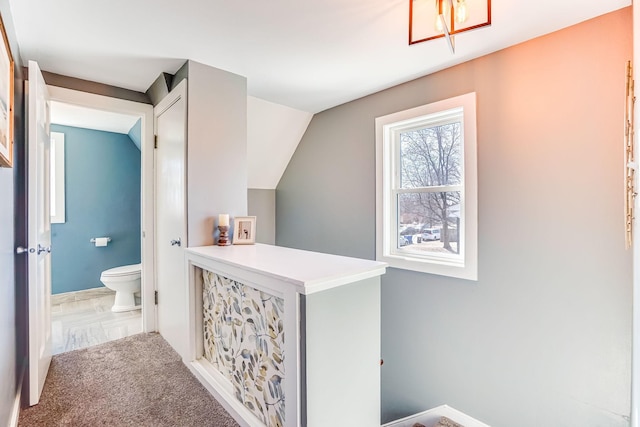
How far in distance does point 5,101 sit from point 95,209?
319 centimetres

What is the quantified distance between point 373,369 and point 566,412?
1223mm

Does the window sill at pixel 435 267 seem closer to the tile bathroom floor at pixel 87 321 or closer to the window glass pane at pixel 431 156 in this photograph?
the window glass pane at pixel 431 156

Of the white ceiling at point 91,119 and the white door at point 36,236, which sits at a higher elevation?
the white ceiling at point 91,119

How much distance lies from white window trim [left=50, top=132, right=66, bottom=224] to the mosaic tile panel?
2.97 m

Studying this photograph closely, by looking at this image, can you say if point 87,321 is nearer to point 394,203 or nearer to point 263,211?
point 263,211

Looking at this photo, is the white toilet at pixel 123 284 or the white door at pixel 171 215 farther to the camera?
the white toilet at pixel 123 284

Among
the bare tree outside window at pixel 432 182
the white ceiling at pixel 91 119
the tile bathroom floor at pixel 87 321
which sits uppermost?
the white ceiling at pixel 91 119

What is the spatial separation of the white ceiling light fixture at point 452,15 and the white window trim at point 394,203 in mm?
813

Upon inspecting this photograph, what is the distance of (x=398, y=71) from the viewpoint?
220 cm

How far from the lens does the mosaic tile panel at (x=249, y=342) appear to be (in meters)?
1.37

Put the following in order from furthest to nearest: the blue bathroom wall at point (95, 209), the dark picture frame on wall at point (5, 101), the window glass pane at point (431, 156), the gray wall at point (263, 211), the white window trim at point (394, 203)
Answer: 1. the blue bathroom wall at point (95, 209)
2. the gray wall at point (263, 211)
3. the window glass pane at point (431, 156)
4. the white window trim at point (394, 203)
5. the dark picture frame on wall at point (5, 101)

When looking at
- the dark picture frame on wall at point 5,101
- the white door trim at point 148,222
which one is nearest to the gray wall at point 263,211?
the white door trim at point 148,222

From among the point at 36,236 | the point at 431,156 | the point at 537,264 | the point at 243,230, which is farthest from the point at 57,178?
the point at 537,264

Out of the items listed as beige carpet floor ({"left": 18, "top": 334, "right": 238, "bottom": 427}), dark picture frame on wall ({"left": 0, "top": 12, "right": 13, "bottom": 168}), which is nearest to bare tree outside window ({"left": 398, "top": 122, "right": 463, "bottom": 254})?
beige carpet floor ({"left": 18, "top": 334, "right": 238, "bottom": 427})
